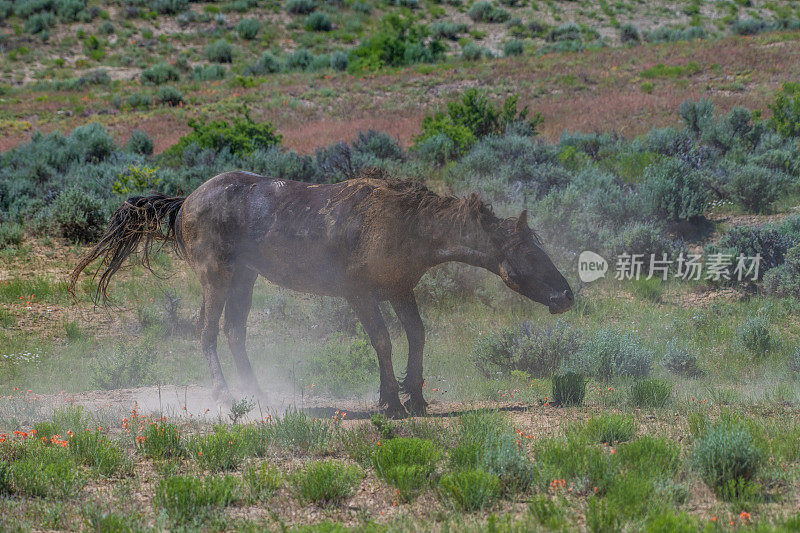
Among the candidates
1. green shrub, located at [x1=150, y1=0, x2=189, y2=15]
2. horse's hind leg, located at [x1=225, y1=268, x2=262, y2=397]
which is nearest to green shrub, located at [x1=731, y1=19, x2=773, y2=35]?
green shrub, located at [x1=150, y1=0, x2=189, y2=15]

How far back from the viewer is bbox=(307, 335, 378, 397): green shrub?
8.94 metres

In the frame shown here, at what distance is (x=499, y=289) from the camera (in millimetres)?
11773

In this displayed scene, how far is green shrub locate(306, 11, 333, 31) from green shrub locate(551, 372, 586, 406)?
51.3 metres

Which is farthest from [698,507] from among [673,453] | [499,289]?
[499,289]

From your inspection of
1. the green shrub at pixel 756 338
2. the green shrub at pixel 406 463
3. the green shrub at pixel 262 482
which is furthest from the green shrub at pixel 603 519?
the green shrub at pixel 756 338

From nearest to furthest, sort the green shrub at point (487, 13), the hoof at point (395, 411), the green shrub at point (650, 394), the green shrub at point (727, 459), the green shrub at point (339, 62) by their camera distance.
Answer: the green shrub at point (727, 459), the green shrub at point (650, 394), the hoof at point (395, 411), the green shrub at point (339, 62), the green shrub at point (487, 13)

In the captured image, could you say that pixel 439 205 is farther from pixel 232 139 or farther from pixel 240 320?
pixel 232 139

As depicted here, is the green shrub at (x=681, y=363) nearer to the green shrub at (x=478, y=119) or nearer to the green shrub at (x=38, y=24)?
the green shrub at (x=478, y=119)

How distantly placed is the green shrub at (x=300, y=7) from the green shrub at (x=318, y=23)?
11.3 feet

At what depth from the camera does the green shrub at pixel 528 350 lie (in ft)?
30.4

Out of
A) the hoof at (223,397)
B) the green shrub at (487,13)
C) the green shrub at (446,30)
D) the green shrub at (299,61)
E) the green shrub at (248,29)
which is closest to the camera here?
the hoof at (223,397)

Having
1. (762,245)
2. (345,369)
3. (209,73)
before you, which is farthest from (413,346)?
(209,73)

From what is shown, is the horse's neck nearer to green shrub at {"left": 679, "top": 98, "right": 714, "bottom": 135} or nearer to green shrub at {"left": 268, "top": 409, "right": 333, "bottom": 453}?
green shrub at {"left": 268, "top": 409, "right": 333, "bottom": 453}

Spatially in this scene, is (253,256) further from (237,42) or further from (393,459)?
(237,42)
